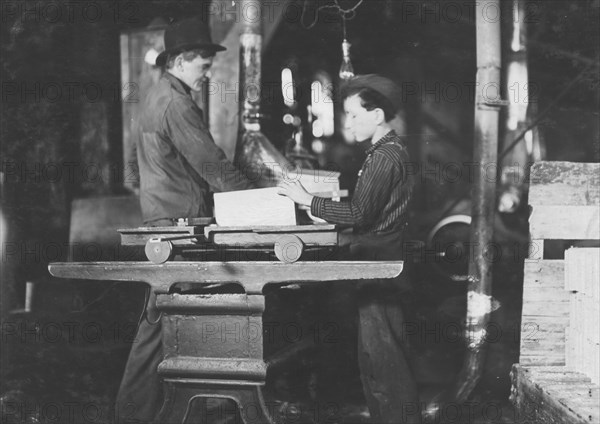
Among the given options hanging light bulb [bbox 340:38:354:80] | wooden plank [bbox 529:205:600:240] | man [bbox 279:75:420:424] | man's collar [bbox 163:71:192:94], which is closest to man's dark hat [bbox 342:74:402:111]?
man [bbox 279:75:420:424]

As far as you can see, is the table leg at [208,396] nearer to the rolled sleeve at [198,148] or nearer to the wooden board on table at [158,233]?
the wooden board on table at [158,233]

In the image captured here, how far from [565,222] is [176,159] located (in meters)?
2.26

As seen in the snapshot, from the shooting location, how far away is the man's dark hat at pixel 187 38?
4223 millimetres

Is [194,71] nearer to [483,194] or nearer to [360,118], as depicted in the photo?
[360,118]

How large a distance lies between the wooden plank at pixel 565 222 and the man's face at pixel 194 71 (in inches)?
86.0

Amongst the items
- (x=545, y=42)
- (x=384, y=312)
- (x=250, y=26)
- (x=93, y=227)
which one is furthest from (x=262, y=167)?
(x=545, y=42)

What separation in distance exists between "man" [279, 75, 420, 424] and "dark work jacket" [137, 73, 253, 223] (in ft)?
2.54

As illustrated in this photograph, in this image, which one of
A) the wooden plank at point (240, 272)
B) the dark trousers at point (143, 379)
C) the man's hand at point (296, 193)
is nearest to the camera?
the wooden plank at point (240, 272)

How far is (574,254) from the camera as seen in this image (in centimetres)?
334

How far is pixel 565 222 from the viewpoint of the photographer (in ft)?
11.6

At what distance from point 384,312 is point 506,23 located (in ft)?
8.31

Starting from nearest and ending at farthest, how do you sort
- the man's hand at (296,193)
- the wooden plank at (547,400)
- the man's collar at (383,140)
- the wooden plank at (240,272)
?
the wooden plank at (547,400) → the wooden plank at (240,272) → the man's hand at (296,193) → the man's collar at (383,140)

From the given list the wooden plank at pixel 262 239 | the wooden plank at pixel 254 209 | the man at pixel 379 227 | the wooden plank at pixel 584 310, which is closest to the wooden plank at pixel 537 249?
the wooden plank at pixel 584 310

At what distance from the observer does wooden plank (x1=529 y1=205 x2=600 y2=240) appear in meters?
3.52
